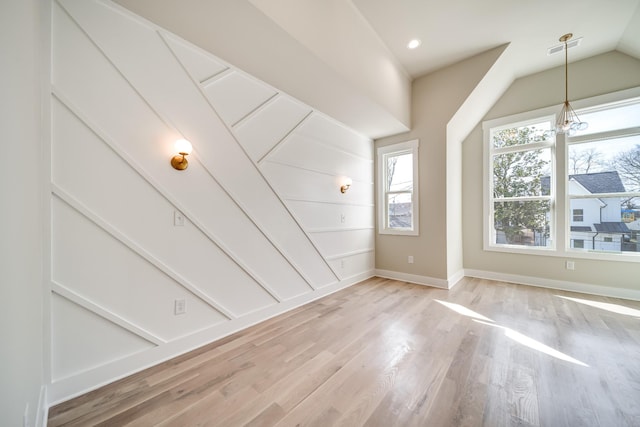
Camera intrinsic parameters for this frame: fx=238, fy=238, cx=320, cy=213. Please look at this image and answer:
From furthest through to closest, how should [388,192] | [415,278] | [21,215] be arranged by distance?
1. [388,192]
2. [415,278]
3. [21,215]

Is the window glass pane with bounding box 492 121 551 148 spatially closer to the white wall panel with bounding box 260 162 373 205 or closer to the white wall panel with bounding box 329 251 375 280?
the white wall panel with bounding box 260 162 373 205

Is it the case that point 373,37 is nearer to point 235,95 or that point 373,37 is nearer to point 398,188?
point 235,95

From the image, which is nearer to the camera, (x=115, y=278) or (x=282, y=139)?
(x=115, y=278)

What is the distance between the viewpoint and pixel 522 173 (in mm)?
3994

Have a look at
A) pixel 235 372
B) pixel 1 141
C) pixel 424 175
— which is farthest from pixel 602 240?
pixel 1 141

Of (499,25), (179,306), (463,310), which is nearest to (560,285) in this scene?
(463,310)

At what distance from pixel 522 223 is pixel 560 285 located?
1.03 meters

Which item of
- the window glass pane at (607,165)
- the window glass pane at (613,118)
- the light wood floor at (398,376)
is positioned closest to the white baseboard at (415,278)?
the light wood floor at (398,376)

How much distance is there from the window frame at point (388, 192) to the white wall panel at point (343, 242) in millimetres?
360

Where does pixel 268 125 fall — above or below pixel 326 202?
above

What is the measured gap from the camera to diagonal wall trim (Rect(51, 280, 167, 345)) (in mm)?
1460

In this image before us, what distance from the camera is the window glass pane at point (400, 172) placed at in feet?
13.7

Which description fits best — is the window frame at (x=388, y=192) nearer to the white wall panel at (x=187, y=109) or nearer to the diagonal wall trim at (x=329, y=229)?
the diagonal wall trim at (x=329, y=229)

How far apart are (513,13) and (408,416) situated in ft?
13.0
